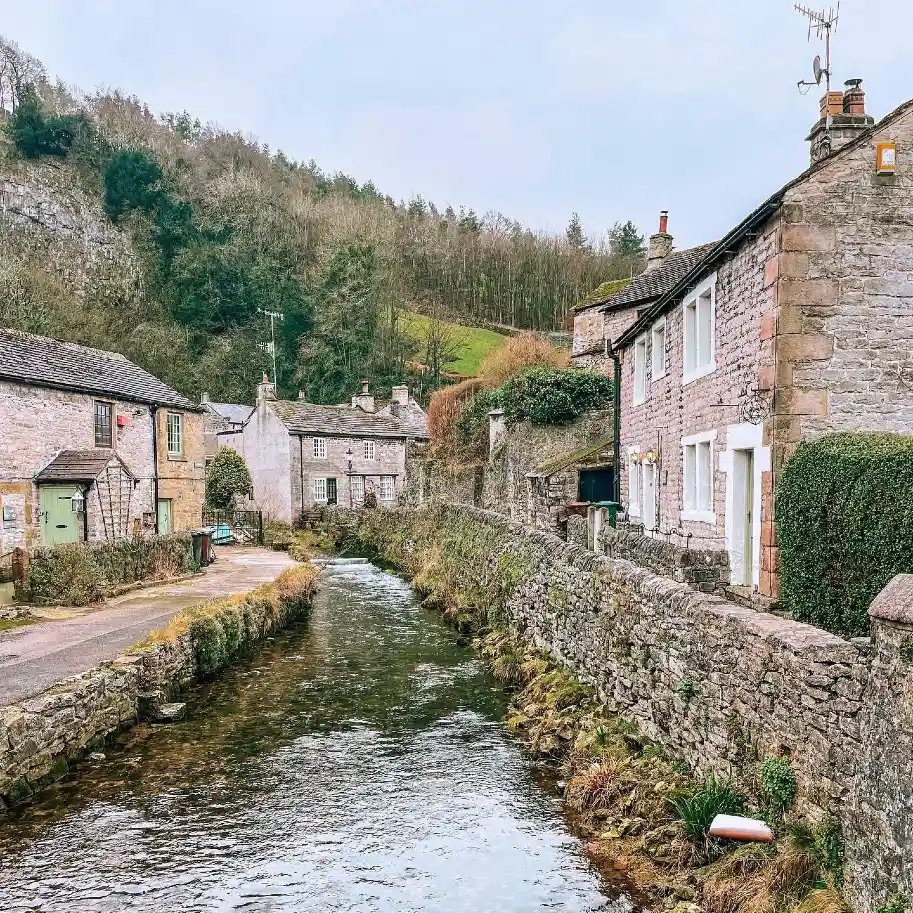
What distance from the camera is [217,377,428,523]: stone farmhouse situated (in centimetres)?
4259

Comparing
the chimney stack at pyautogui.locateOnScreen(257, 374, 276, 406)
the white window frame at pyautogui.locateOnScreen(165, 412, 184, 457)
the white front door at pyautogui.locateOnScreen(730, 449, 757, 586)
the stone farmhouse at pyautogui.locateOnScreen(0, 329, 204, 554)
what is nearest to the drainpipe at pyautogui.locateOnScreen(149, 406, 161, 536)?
the stone farmhouse at pyautogui.locateOnScreen(0, 329, 204, 554)

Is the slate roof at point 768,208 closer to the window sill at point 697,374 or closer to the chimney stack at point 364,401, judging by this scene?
the window sill at point 697,374

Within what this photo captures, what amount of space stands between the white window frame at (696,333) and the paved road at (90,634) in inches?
454

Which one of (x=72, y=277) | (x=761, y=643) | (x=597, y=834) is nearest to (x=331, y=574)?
(x=597, y=834)

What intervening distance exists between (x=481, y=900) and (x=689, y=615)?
3.57m

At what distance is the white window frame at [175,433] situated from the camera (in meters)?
28.3

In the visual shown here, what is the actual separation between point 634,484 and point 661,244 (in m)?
14.2

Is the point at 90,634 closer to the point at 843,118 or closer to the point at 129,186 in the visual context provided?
the point at 843,118

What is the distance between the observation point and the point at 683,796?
783cm

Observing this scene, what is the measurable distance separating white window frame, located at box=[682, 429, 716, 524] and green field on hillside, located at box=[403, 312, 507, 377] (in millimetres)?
39901

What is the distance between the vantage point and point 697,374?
14.5 m

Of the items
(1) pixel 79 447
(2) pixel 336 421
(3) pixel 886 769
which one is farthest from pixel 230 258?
(3) pixel 886 769

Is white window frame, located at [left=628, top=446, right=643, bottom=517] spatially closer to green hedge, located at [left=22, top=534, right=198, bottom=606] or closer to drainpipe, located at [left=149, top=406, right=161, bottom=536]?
green hedge, located at [left=22, top=534, right=198, bottom=606]

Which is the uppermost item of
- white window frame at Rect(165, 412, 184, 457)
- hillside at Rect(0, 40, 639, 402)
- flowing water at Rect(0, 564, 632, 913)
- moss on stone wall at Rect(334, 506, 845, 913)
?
hillside at Rect(0, 40, 639, 402)
